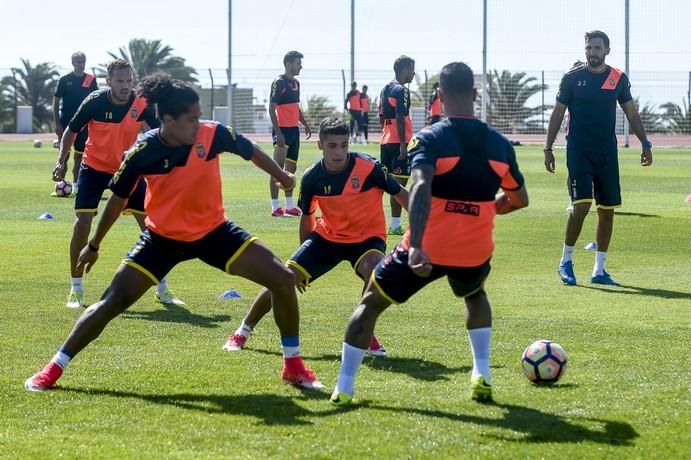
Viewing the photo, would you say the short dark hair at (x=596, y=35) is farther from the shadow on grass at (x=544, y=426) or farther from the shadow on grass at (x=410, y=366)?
the shadow on grass at (x=544, y=426)

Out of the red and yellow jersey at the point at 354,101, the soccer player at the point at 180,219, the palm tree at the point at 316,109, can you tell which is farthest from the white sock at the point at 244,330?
the palm tree at the point at 316,109

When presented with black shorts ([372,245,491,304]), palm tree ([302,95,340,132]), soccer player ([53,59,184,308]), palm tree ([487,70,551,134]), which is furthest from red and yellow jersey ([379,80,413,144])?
palm tree ([302,95,340,132])

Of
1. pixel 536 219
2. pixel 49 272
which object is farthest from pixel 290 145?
pixel 49 272

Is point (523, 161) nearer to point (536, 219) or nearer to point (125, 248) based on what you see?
point (536, 219)

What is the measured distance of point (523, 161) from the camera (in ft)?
116

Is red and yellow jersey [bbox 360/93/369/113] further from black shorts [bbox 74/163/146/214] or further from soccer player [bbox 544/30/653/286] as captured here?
black shorts [bbox 74/163/146/214]

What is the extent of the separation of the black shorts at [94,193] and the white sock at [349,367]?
467cm

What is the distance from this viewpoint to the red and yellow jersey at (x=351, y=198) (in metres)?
8.99

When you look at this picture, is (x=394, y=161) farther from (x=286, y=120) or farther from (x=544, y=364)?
(x=544, y=364)

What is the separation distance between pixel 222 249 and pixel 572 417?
244cm

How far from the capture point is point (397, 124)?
17078 millimetres

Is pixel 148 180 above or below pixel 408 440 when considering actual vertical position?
above

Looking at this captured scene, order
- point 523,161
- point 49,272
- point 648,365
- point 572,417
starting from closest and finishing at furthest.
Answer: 1. point 572,417
2. point 648,365
3. point 49,272
4. point 523,161

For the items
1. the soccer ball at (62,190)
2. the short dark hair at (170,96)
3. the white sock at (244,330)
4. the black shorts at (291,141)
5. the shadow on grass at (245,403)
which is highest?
the short dark hair at (170,96)
